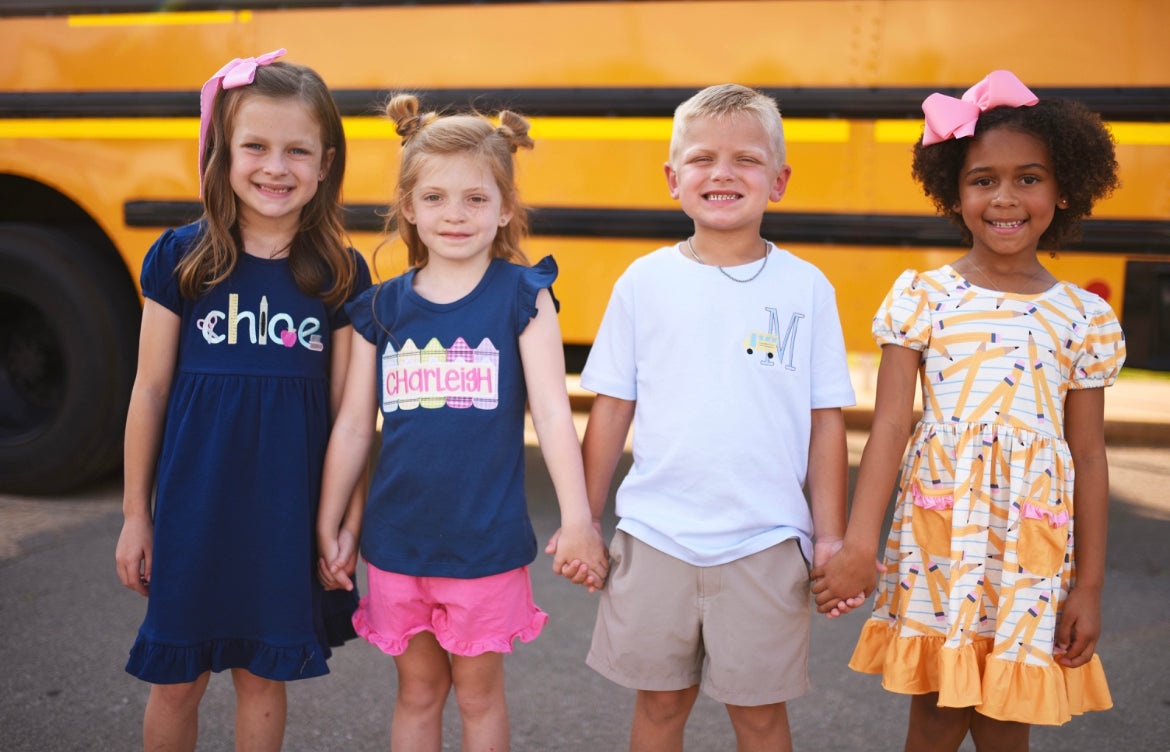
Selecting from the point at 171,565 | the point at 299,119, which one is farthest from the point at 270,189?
the point at 171,565

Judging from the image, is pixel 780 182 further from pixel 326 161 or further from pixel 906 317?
pixel 326 161

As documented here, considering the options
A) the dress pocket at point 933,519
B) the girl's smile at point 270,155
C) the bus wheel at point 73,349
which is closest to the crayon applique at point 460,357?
the girl's smile at point 270,155

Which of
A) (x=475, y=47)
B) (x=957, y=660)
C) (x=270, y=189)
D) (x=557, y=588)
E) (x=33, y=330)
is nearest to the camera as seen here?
(x=957, y=660)

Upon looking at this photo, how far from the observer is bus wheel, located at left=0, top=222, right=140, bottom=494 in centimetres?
336

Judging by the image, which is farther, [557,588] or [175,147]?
[175,147]

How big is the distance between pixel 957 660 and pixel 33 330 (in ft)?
10.9

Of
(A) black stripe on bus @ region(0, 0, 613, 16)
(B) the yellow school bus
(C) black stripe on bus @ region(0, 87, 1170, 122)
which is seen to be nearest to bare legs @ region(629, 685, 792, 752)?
(B) the yellow school bus

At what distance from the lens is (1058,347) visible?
5.21 feet

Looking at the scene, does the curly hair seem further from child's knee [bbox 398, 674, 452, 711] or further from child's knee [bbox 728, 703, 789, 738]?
child's knee [bbox 398, 674, 452, 711]

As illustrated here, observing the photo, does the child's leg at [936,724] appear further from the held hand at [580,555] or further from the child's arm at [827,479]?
the held hand at [580,555]

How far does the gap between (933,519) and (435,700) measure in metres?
0.85

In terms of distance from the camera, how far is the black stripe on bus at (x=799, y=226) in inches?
114

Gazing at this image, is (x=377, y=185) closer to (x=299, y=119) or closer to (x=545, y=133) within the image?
(x=545, y=133)

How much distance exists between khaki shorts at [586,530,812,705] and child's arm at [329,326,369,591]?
1.49 feet
